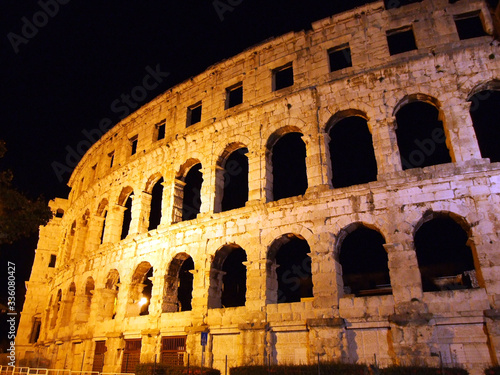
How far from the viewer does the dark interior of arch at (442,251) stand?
1730cm

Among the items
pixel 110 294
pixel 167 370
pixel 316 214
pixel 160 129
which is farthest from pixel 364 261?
pixel 160 129

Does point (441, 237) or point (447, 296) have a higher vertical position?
point (441, 237)

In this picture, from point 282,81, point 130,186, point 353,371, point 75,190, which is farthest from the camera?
point 75,190

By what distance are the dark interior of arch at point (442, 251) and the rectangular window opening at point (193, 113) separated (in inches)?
480

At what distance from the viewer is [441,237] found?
1784 centimetres

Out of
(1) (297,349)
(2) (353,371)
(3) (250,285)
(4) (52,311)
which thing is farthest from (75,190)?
(2) (353,371)

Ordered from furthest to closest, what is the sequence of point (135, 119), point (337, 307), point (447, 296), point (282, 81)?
point (135, 119) < point (282, 81) < point (337, 307) < point (447, 296)

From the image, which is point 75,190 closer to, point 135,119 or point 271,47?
point 135,119

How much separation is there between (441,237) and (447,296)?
9580 mm

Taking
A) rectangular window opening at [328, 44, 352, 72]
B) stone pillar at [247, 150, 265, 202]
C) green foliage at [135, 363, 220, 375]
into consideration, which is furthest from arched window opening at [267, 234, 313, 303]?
green foliage at [135, 363, 220, 375]

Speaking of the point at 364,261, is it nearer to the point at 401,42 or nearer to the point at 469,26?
the point at 401,42

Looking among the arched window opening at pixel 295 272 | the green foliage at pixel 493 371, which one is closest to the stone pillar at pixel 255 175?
the arched window opening at pixel 295 272

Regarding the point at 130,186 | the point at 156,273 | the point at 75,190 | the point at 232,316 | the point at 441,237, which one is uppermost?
the point at 75,190

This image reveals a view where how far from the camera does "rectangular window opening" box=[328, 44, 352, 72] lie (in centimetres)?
1394
